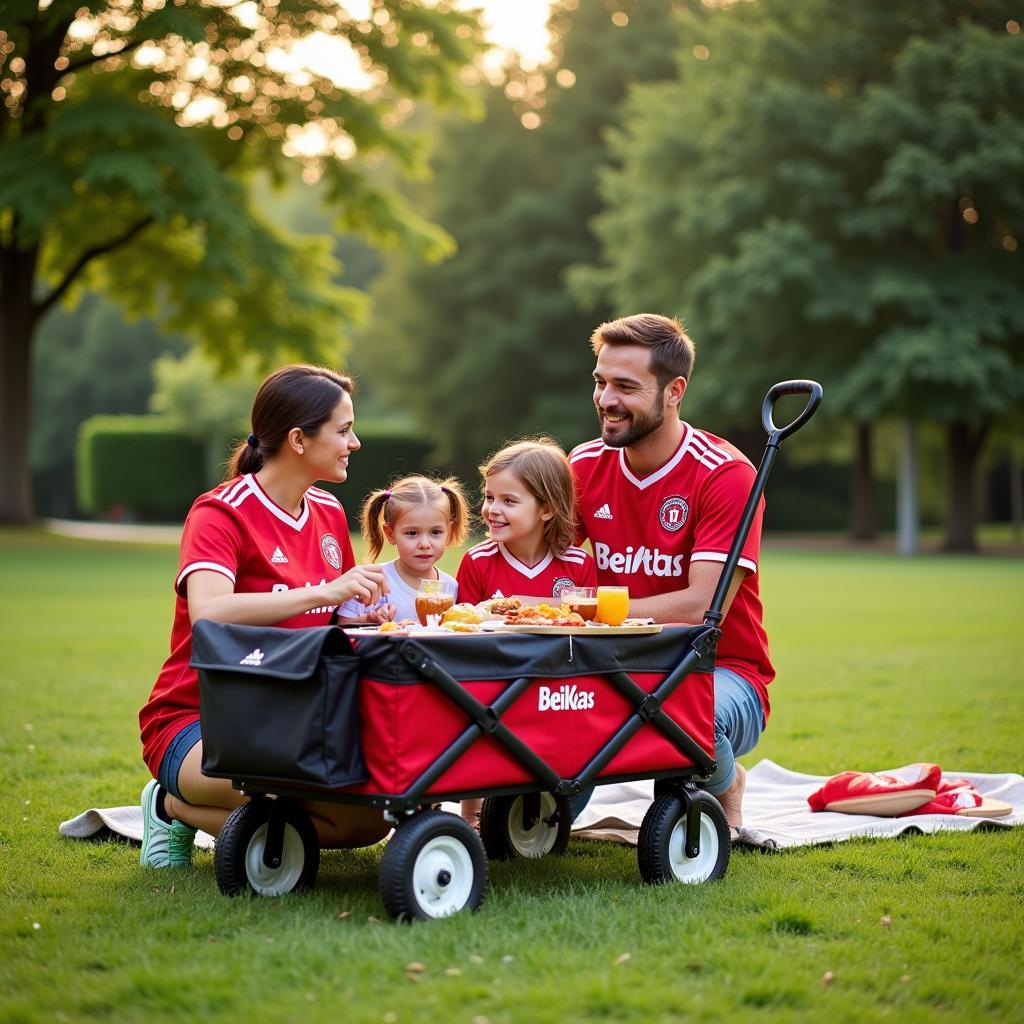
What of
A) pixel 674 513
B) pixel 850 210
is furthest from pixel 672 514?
pixel 850 210

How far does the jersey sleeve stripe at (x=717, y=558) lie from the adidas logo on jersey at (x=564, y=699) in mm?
820

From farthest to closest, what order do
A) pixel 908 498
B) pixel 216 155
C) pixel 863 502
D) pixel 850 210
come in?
pixel 863 502 → pixel 908 498 → pixel 850 210 → pixel 216 155

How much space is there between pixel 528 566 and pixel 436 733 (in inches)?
54.2

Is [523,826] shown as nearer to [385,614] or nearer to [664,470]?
[385,614]

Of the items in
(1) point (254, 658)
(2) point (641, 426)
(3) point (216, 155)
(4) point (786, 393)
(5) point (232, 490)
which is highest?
(3) point (216, 155)

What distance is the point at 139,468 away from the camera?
45.5 metres

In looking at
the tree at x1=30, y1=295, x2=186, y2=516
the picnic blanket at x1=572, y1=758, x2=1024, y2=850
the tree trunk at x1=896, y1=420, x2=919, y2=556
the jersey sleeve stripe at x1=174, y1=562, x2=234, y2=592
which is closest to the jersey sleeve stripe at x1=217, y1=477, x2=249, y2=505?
the jersey sleeve stripe at x1=174, y1=562, x2=234, y2=592

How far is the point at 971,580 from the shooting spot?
68.8 ft

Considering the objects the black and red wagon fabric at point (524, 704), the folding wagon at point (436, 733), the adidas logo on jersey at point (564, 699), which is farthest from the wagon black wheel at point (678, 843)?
the adidas logo on jersey at point (564, 699)

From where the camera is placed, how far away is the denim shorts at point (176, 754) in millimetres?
4684

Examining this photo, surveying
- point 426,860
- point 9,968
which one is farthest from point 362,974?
point 9,968

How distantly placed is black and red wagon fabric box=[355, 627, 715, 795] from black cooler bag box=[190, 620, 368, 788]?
0.08 metres

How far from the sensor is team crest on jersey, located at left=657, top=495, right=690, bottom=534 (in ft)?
17.0

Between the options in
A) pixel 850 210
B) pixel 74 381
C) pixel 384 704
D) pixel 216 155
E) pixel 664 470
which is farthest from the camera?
pixel 74 381
